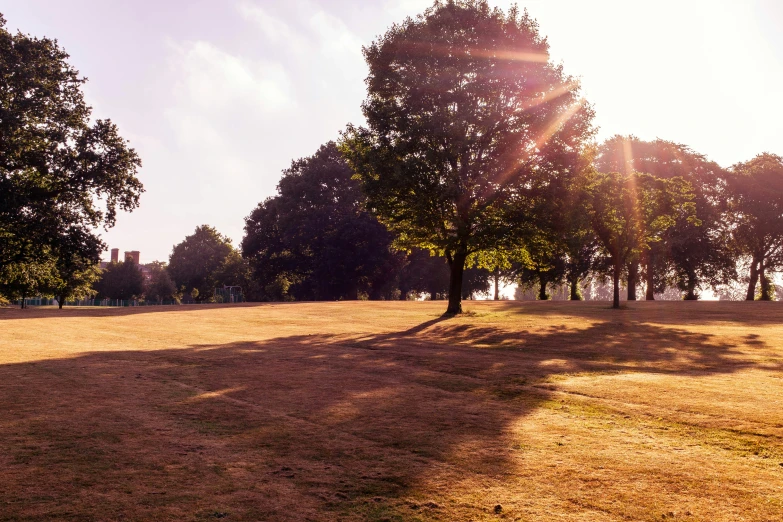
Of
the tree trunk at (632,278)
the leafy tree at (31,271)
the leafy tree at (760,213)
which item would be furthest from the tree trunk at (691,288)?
the leafy tree at (31,271)

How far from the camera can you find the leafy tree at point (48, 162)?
1459 inches

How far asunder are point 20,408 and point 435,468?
6838 millimetres

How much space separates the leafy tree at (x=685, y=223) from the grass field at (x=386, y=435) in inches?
1908

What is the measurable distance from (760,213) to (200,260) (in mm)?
90244

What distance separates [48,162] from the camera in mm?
39656

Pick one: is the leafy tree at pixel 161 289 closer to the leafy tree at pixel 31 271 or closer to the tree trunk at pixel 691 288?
the leafy tree at pixel 31 271

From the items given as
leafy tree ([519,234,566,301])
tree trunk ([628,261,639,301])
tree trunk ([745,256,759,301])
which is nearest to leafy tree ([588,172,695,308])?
leafy tree ([519,234,566,301])

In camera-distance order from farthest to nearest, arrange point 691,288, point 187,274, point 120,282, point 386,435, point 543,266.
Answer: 1. point 187,274
2. point 120,282
3. point 691,288
4. point 543,266
5. point 386,435

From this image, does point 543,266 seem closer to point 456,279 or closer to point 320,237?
point 456,279

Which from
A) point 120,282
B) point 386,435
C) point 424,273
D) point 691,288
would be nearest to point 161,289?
point 120,282

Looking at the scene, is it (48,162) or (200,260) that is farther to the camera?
(200,260)

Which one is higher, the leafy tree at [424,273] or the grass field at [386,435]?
the leafy tree at [424,273]

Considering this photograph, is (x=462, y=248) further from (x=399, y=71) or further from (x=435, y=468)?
(x=435, y=468)

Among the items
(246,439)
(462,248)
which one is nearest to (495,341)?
(462,248)
